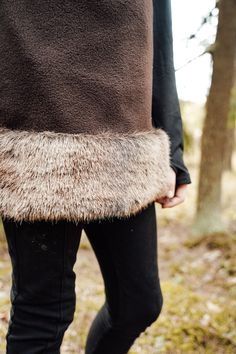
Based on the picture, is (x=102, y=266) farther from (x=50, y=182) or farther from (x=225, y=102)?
(x=225, y=102)

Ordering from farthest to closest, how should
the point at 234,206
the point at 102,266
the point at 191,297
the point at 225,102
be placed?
the point at 234,206 → the point at 225,102 → the point at 191,297 → the point at 102,266

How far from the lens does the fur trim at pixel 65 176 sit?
0.99 meters

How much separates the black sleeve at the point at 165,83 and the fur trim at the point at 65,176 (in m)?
0.27

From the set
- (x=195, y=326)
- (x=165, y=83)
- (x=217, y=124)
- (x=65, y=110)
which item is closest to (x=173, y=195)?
(x=165, y=83)

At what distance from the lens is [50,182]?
3.28ft

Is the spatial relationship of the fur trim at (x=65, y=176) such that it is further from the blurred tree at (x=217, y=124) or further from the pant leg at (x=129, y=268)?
the blurred tree at (x=217, y=124)

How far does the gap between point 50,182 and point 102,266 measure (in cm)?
38

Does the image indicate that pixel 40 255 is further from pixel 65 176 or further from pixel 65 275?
pixel 65 176

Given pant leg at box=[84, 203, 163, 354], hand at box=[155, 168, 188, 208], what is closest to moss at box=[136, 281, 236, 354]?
pant leg at box=[84, 203, 163, 354]

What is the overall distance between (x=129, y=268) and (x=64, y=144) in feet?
1.41

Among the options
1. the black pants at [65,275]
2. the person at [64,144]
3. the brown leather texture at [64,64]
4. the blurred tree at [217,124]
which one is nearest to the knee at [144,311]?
the black pants at [65,275]

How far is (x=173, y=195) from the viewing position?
1294 millimetres

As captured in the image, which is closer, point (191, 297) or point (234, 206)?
point (191, 297)

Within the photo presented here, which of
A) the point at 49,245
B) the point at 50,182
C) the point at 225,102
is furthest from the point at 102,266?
the point at 225,102
